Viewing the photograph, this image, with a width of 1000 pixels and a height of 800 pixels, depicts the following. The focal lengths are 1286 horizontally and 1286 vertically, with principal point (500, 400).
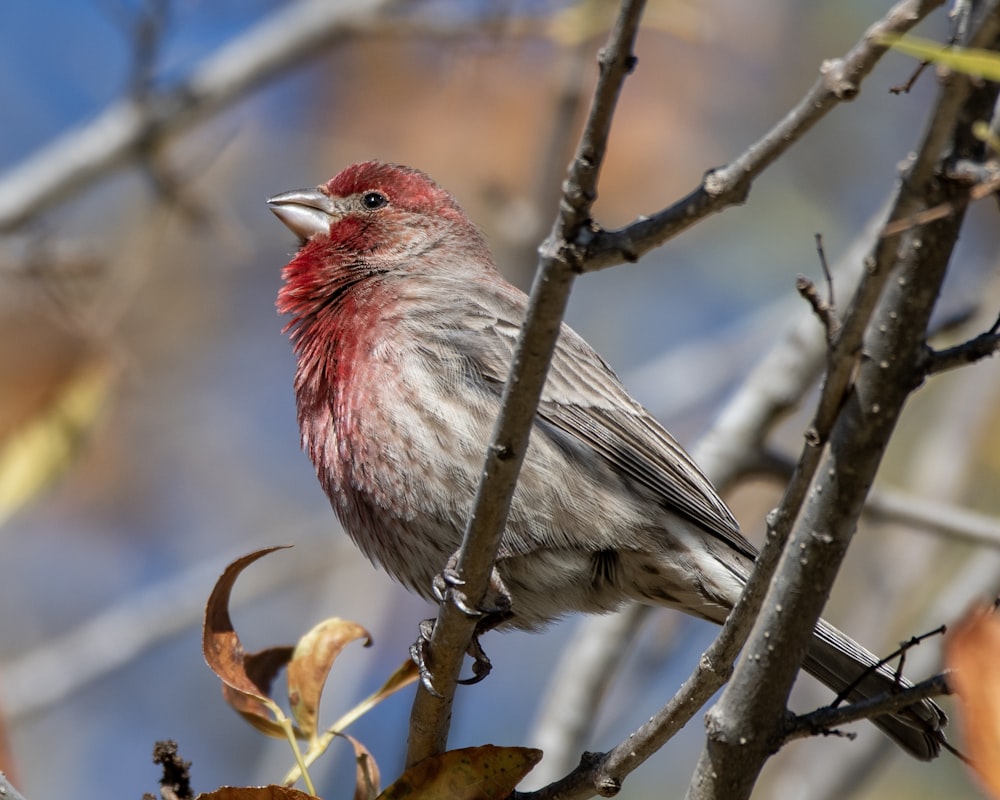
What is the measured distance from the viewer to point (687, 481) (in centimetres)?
467

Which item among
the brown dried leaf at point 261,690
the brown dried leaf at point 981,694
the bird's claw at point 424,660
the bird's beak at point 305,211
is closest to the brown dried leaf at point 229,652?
the brown dried leaf at point 261,690

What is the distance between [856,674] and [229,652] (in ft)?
6.95

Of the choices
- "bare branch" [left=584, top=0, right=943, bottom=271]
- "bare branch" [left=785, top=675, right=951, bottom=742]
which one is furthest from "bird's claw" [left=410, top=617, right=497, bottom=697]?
"bare branch" [left=584, top=0, right=943, bottom=271]

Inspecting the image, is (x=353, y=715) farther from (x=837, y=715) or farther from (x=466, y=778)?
(x=837, y=715)

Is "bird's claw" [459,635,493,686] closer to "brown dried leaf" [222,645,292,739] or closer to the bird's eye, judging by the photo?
"brown dried leaf" [222,645,292,739]

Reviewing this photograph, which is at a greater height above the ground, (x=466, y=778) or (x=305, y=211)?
(x=305, y=211)

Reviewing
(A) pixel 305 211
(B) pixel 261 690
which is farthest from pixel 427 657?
(A) pixel 305 211

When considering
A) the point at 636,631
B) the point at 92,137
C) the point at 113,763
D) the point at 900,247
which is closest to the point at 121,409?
the point at 113,763

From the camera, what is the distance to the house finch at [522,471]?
442 centimetres

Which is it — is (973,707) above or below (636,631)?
below

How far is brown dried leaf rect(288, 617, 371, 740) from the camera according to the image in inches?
140

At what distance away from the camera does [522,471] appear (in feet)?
14.7

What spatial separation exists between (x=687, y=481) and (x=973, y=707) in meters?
2.74

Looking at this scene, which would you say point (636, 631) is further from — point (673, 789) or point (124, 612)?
point (673, 789)
